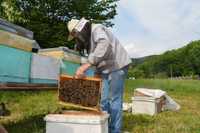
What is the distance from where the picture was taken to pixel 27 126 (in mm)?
5316

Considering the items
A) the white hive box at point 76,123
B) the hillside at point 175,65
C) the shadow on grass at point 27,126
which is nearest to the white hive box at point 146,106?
the shadow on grass at point 27,126

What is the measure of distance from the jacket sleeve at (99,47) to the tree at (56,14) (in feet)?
48.4

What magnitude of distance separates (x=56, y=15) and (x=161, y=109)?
13925mm

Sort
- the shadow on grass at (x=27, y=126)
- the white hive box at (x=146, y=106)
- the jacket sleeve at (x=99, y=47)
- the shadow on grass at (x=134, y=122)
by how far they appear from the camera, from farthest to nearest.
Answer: the white hive box at (x=146, y=106)
the shadow on grass at (x=134, y=122)
the shadow on grass at (x=27, y=126)
the jacket sleeve at (x=99, y=47)

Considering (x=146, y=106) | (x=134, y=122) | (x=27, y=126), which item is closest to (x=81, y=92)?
(x=27, y=126)

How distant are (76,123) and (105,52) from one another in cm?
88

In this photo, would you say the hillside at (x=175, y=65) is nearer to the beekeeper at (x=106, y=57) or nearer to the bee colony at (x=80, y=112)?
the beekeeper at (x=106, y=57)

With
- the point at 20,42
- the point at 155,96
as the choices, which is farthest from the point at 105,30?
the point at 155,96

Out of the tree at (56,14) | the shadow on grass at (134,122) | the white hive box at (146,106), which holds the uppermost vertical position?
the tree at (56,14)

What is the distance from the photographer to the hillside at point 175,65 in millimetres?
96225

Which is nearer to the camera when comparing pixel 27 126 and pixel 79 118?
pixel 79 118

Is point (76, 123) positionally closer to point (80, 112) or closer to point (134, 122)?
point (80, 112)

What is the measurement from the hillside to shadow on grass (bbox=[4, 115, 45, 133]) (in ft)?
Result: 276

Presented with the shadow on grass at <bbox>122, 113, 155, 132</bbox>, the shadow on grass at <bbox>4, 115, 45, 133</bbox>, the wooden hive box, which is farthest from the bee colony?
the shadow on grass at <bbox>122, 113, 155, 132</bbox>
